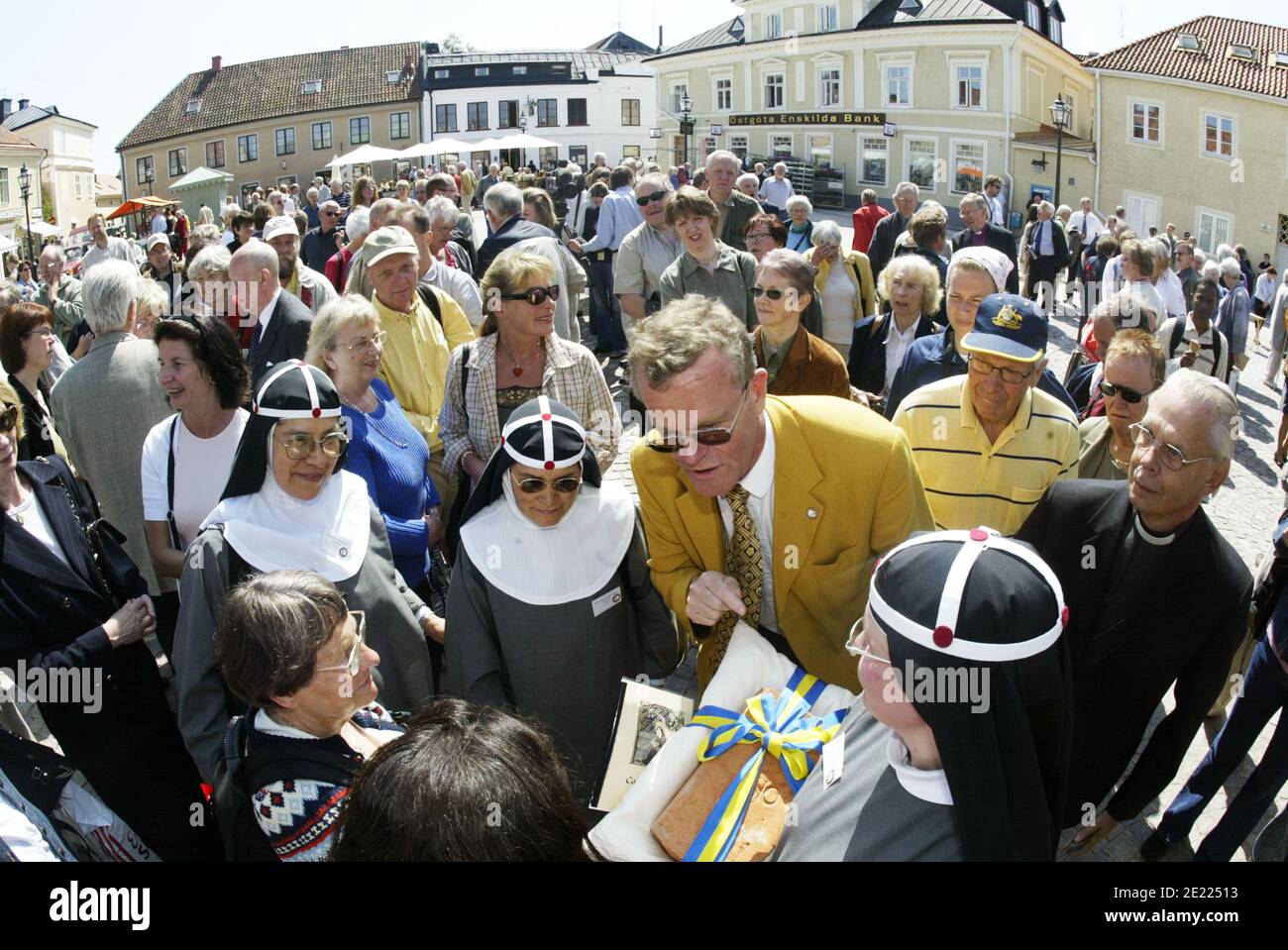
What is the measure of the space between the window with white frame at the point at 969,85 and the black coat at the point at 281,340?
41897 millimetres

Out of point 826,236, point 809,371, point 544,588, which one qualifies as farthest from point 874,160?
point 544,588

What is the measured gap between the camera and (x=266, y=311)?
229 inches

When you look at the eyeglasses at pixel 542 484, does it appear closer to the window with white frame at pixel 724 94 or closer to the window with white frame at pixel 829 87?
the window with white frame at pixel 829 87

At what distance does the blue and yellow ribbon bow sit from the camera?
7.27ft

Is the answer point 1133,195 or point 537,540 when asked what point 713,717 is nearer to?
point 537,540

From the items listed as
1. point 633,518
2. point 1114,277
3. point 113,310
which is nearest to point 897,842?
point 633,518

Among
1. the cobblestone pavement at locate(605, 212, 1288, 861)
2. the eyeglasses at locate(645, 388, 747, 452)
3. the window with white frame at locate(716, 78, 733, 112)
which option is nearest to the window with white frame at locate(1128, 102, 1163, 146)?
the cobblestone pavement at locate(605, 212, 1288, 861)

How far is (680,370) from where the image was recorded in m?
2.88

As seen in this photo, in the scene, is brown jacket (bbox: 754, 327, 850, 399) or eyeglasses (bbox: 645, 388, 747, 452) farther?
brown jacket (bbox: 754, 327, 850, 399)

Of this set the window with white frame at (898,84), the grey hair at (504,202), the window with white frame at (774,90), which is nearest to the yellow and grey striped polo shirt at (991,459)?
the grey hair at (504,202)

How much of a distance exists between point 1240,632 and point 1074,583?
55cm

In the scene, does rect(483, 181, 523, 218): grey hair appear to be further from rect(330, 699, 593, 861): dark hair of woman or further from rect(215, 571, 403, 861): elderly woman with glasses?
rect(330, 699, 593, 861): dark hair of woman

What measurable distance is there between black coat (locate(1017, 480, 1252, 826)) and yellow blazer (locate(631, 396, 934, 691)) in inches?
24.4

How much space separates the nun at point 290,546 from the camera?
9.98ft
